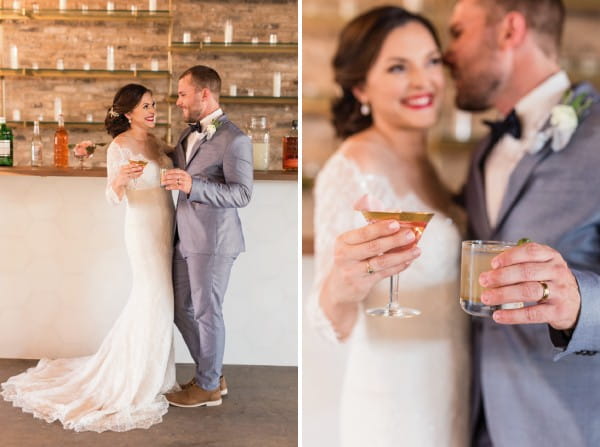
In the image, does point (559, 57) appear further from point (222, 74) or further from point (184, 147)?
point (222, 74)

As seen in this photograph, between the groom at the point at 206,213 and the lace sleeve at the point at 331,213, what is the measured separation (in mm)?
2011

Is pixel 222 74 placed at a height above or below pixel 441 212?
above

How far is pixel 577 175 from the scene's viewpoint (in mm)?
1283

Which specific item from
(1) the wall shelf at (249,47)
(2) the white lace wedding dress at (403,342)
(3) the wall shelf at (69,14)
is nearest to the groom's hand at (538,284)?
(2) the white lace wedding dress at (403,342)

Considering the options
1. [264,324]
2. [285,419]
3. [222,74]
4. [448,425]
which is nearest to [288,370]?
[264,324]

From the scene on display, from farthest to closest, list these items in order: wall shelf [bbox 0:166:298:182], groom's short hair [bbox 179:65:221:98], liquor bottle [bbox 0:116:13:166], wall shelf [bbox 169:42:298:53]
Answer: wall shelf [bbox 169:42:298:53], liquor bottle [bbox 0:116:13:166], wall shelf [bbox 0:166:298:182], groom's short hair [bbox 179:65:221:98]

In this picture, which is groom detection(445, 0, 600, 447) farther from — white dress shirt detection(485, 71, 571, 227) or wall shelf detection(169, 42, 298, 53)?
wall shelf detection(169, 42, 298, 53)

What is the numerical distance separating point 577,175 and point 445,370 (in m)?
0.46

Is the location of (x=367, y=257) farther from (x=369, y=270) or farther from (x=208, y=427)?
(x=208, y=427)

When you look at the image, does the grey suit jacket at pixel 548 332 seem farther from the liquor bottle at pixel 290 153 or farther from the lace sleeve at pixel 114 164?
the liquor bottle at pixel 290 153

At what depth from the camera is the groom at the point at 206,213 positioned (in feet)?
11.1

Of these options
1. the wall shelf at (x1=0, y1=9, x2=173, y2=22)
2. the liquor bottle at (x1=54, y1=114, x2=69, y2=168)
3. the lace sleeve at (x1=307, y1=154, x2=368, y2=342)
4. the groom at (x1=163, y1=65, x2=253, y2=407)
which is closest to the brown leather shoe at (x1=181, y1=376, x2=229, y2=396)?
the groom at (x1=163, y1=65, x2=253, y2=407)

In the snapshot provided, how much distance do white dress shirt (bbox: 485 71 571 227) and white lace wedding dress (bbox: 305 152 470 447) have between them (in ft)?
0.33

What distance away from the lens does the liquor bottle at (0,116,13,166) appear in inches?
157
